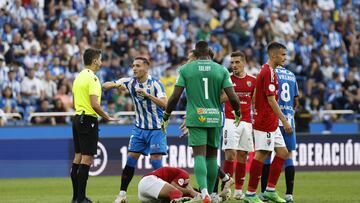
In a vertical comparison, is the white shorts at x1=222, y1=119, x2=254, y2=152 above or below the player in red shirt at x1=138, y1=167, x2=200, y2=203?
above

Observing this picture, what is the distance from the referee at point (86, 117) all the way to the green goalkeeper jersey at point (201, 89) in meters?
1.58

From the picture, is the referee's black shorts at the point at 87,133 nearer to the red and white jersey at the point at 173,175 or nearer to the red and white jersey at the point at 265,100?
the red and white jersey at the point at 173,175

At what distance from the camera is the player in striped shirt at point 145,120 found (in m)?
15.9

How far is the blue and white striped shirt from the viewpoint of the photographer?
16.0 metres

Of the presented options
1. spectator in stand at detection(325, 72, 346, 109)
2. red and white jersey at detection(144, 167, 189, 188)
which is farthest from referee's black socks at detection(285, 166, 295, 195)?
spectator in stand at detection(325, 72, 346, 109)

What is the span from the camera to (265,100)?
15461mm

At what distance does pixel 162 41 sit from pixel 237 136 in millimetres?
12747

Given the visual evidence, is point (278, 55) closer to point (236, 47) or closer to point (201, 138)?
point (201, 138)

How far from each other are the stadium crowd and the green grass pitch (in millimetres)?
3168

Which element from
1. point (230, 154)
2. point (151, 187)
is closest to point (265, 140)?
point (230, 154)

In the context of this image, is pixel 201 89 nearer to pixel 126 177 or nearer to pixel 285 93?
pixel 285 93

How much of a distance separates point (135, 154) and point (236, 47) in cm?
1491

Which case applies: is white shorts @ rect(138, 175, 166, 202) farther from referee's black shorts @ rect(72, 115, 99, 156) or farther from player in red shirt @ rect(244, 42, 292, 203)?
player in red shirt @ rect(244, 42, 292, 203)

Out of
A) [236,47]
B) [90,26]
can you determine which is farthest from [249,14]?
[90,26]
